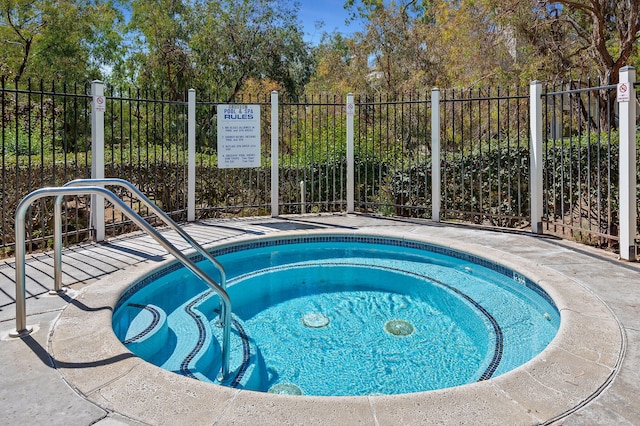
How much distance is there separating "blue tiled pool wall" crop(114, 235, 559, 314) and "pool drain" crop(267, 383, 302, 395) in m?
1.61

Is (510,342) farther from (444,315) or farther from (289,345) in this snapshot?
(289,345)

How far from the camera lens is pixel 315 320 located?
14.9 feet

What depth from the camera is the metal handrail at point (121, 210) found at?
288 cm

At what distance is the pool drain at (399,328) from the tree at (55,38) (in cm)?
1607

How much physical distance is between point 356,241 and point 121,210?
448 cm

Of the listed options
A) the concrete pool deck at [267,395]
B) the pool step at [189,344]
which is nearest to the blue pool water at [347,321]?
the pool step at [189,344]

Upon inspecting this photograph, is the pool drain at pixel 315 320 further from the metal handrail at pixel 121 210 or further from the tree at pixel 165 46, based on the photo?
the tree at pixel 165 46

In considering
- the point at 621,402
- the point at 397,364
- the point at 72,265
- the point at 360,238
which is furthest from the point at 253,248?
the point at 621,402

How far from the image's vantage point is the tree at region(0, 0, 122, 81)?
1612cm

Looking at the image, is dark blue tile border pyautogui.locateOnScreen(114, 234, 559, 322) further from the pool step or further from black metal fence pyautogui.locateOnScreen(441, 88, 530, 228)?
black metal fence pyautogui.locateOnScreen(441, 88, 530, 228)

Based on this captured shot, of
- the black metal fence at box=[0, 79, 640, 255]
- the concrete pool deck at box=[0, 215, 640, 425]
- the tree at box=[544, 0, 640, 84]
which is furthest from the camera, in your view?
the tree at box=[544, 0, 640, 84]

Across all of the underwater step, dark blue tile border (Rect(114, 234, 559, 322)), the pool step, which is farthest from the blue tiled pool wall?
the pool step

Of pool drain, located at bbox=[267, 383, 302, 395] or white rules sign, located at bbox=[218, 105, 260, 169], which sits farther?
white rules sign, located at bbox=[218, 105, 260, 169]

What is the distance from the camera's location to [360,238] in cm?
702
